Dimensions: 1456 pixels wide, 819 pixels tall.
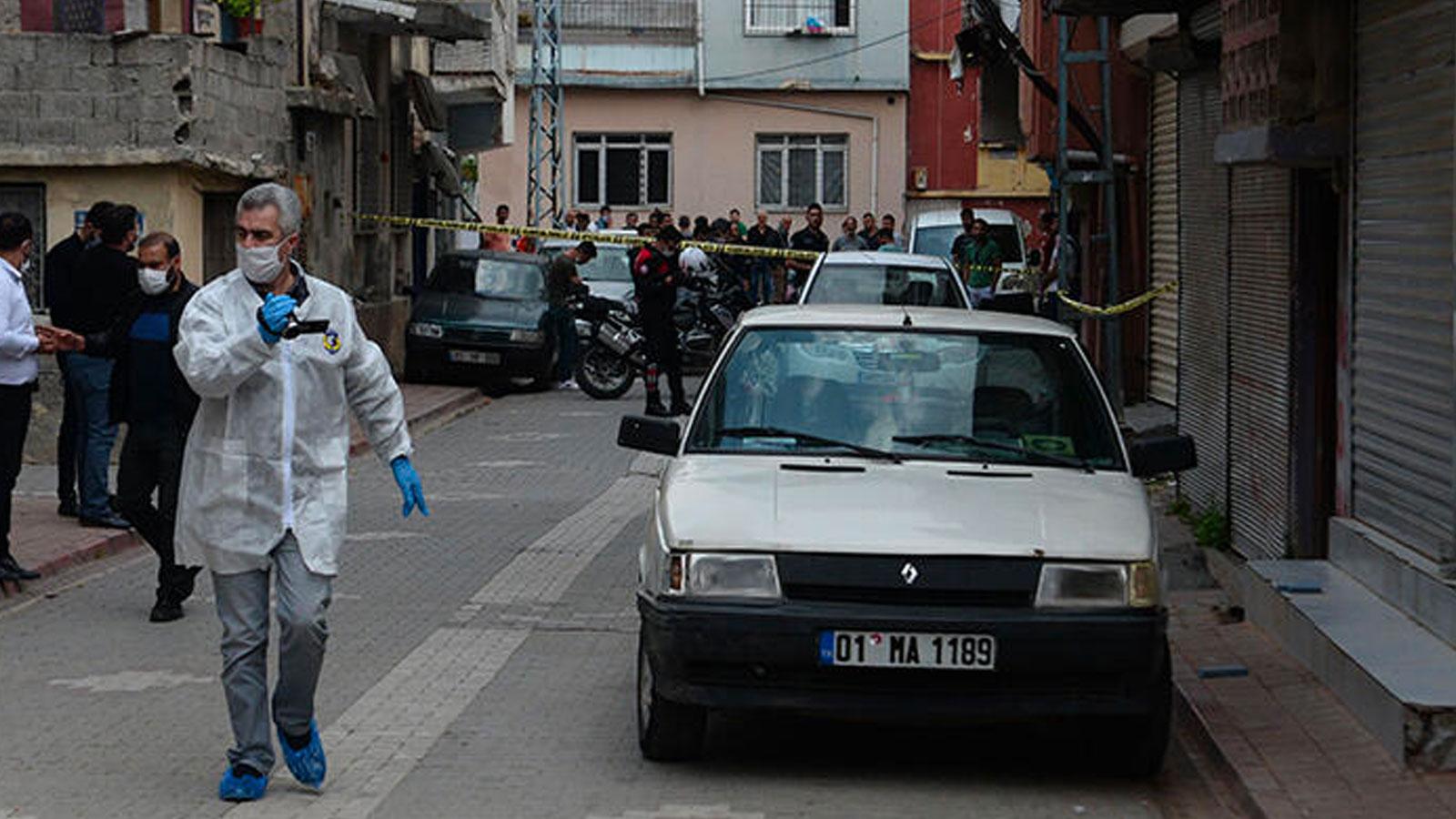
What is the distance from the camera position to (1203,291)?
51.2 ft

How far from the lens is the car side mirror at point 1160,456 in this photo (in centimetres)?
900

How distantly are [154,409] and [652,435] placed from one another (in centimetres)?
348

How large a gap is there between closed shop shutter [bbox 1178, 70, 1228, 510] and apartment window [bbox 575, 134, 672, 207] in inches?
1314

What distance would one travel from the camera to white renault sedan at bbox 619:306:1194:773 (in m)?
7.94

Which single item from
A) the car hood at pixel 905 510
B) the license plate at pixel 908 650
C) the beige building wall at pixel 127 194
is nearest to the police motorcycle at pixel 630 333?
the beige building wall at pixel 127 194

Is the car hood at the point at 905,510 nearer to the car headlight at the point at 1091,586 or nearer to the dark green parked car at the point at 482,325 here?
the car headlight at the point at 1091,586

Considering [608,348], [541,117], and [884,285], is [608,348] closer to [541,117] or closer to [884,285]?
[884,285]

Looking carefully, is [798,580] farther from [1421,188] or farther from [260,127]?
[260,127]

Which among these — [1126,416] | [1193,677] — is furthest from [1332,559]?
[1126,416]

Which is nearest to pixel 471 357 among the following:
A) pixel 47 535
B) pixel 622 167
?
pixel 47 535

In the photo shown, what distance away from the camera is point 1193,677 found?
10.3 metres

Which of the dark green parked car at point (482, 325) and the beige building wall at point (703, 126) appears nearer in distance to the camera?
the dark green parked car at point (482, 325)

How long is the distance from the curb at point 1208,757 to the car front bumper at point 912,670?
1.60ft

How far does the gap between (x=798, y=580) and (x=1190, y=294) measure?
863 centimetres
